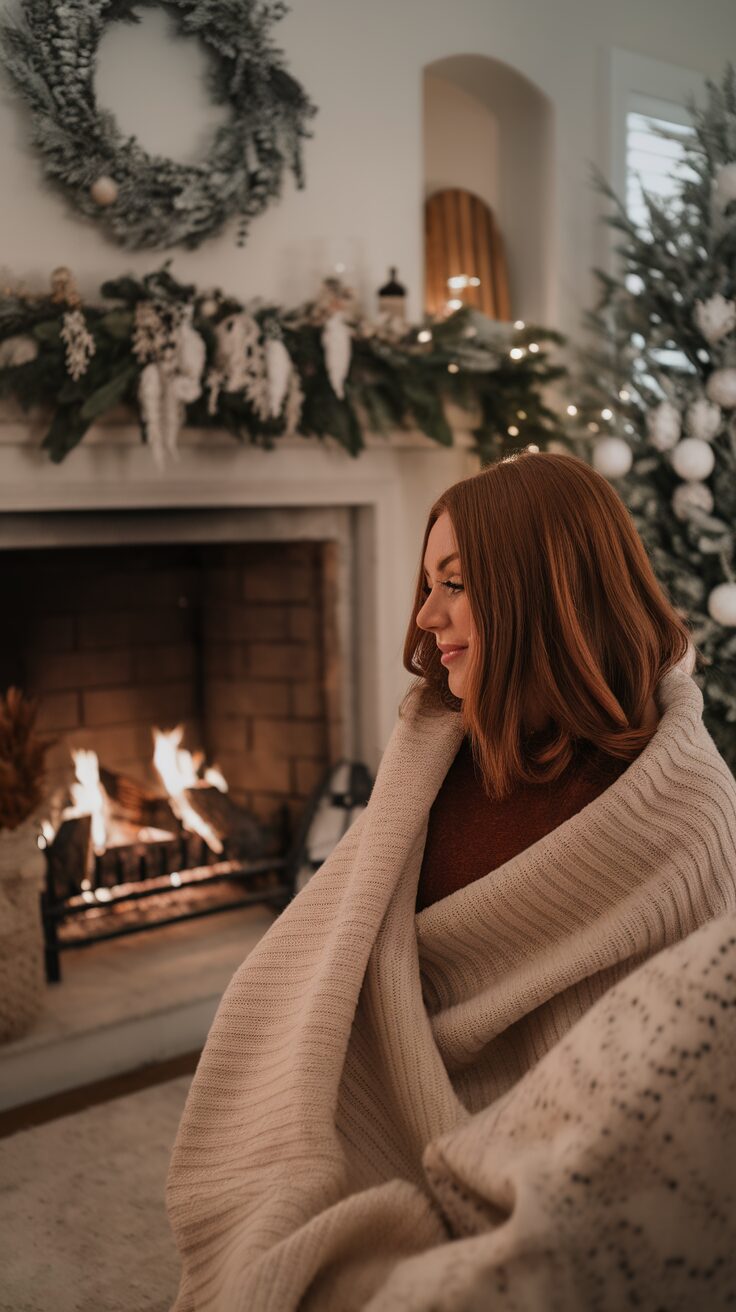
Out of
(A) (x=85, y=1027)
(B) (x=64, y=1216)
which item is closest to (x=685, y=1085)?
(B) (x=64, y=1216)

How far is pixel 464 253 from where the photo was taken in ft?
12.4

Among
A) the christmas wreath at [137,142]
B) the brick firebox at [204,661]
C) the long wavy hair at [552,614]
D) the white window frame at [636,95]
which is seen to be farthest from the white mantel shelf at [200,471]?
the long wavy hair at [552,614]

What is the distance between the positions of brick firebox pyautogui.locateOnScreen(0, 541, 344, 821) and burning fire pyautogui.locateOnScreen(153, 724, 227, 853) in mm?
33

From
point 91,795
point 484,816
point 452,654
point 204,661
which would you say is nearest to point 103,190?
point 204,661

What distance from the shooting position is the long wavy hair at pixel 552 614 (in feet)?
4.47

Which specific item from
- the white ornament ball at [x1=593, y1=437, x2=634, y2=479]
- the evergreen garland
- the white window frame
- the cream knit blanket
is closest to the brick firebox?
the evergreen garland

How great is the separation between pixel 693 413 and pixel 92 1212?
7.68 ft

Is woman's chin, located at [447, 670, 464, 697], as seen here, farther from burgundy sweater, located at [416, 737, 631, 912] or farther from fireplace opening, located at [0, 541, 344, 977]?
fireplace opening, located at [0, 541, 344, 977]

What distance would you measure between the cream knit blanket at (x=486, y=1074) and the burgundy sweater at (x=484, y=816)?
3cm

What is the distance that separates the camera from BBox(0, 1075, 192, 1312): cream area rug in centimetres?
194

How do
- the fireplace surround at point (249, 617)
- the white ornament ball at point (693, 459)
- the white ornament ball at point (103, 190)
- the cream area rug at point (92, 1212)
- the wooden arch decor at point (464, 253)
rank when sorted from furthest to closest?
the wooden arch decor at point (464, 253) → the white ornament ball at point (693, 459) → the fireplace surround at point (249, 617) → the white ornament ball at point (103, 190) → the cream area rug at point (92, 1212)

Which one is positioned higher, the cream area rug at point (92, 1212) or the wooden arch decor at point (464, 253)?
the wooden arch decor at point (464, 253)

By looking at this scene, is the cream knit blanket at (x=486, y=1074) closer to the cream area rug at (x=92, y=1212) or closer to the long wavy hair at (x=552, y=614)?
the long wavy hair at (x=552, y=614)

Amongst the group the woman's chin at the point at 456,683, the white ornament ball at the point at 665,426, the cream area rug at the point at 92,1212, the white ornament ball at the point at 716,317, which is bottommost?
the cream area rug at the point at 92,1212
